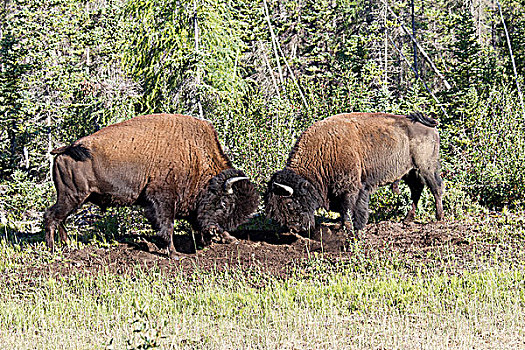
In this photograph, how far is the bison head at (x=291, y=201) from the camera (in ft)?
29.3

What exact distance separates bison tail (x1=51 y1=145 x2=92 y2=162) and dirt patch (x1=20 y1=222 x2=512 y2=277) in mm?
1534

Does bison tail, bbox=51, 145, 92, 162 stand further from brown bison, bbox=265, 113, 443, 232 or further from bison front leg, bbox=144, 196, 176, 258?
brown bison, bbox=265, 113, 443, 232

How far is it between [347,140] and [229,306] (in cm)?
437

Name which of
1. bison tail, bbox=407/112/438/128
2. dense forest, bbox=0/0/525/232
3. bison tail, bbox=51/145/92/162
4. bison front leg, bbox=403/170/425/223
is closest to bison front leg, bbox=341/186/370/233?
bison front leg, bbox=403/170/425/223

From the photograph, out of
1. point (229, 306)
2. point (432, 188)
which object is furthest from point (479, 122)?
point (229, 306)

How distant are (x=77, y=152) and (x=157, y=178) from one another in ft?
4.34

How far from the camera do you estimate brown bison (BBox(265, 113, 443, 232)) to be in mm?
9016

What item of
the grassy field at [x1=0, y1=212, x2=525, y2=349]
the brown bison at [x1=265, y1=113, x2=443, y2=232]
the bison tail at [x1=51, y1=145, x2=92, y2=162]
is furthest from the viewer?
the brown bison at [x1=265, y1=113, x2=443, y2=232]

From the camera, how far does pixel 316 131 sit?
9.59 metres

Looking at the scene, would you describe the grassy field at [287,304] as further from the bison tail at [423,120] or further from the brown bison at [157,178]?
the bison tail at [423,120]

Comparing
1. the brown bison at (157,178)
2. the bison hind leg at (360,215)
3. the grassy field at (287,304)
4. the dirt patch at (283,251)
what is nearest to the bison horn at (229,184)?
the brown bison at (157,178)

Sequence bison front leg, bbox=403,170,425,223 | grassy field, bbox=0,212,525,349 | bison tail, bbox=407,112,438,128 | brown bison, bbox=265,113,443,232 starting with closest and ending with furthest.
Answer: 1. grassy field, bbox=0,212,525,349
2. brown bison, bbox=265,113,443,232
3. bison tail, bbox=407,112,438,128
4. bison front leg, bbox=403,170,425,223

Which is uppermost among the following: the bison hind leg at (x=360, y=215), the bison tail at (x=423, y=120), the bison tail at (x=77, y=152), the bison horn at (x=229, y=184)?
the bison tail at (x=423, y=120)

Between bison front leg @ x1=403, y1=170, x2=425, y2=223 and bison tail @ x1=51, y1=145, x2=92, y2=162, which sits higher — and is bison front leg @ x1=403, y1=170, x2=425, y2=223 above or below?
below
